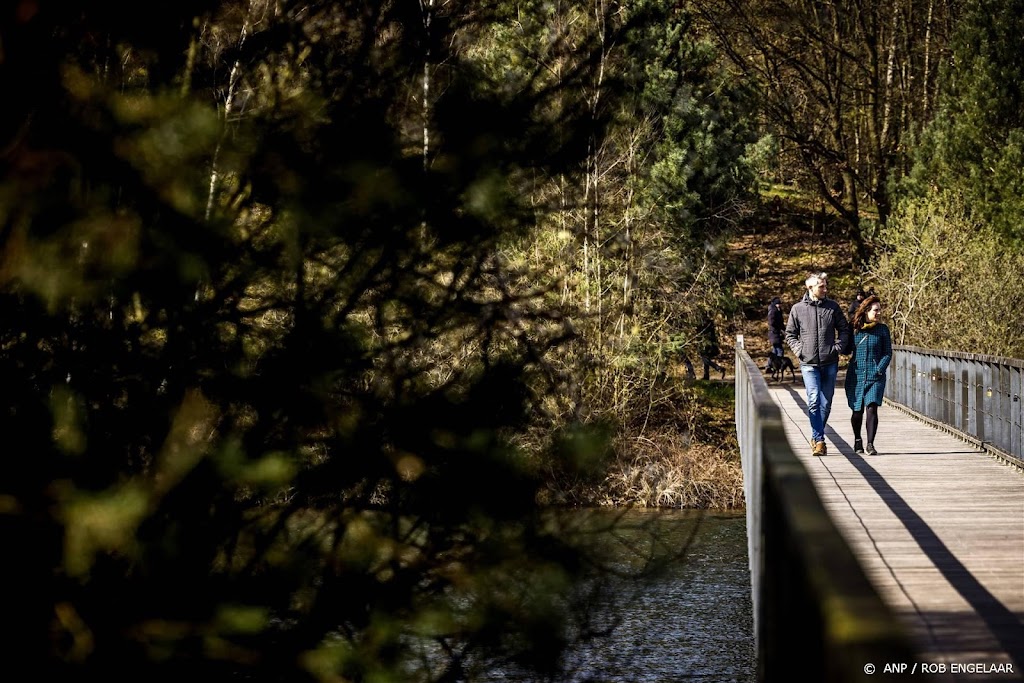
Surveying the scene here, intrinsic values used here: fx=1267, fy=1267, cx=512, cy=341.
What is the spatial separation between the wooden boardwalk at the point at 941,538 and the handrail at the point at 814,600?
0.68 ft

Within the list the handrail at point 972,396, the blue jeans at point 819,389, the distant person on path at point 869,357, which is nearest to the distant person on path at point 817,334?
the blue jeans at point 819,389

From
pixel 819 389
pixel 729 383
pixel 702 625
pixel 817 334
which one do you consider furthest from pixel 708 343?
pixel 817 334

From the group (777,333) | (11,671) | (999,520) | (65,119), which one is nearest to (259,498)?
(11,671)

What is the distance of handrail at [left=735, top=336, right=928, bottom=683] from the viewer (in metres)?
1.58

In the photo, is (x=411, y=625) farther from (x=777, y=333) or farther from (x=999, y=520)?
(x=777, y=333)

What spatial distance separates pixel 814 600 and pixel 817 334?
963cm

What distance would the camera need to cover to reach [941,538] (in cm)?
788

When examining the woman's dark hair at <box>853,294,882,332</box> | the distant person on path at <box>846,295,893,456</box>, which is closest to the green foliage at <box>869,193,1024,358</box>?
the distant person on path at <box>846,295,893,456</box>

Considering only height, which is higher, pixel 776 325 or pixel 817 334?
pixel 817 334

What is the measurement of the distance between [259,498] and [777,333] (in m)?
23.4

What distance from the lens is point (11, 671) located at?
3.46 m

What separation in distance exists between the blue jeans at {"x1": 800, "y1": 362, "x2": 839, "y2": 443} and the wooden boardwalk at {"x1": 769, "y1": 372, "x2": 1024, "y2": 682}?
371 mm

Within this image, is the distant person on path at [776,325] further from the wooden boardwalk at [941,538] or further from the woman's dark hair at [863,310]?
the woman's dark hair at [863,310]

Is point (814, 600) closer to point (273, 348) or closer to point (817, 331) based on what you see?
point (273, 348)
